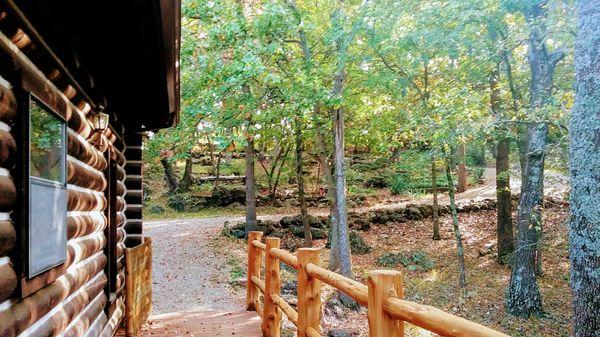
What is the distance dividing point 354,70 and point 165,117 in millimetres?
7428

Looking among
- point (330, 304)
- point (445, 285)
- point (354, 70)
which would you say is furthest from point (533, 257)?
point (354, 70)

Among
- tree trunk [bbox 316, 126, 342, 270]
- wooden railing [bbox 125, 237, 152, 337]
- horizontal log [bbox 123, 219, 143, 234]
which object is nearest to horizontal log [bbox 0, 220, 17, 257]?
wooden railing [bbox 125, 237, 152, 337]

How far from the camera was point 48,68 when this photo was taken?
107 inches

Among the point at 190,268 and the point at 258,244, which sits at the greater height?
the point at 258,244

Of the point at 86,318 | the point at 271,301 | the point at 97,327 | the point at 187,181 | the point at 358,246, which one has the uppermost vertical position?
the point at 187,181

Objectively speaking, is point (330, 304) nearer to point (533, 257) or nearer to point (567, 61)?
point (533, 257)

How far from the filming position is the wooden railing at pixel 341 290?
6.49 ft

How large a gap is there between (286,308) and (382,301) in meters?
2.17

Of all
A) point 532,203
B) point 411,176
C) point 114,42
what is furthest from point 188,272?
point 411,176

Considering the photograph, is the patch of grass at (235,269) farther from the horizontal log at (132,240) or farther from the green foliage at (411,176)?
the green foliage at (411,176)

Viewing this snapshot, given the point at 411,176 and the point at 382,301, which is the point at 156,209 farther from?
the point at 382,301

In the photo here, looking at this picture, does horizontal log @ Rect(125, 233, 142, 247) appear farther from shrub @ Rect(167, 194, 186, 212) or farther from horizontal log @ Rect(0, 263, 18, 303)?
shrub @ Rect(167, 194, 186, 212)

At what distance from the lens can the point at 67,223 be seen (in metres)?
2.98

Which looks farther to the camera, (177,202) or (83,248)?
(177,202)
